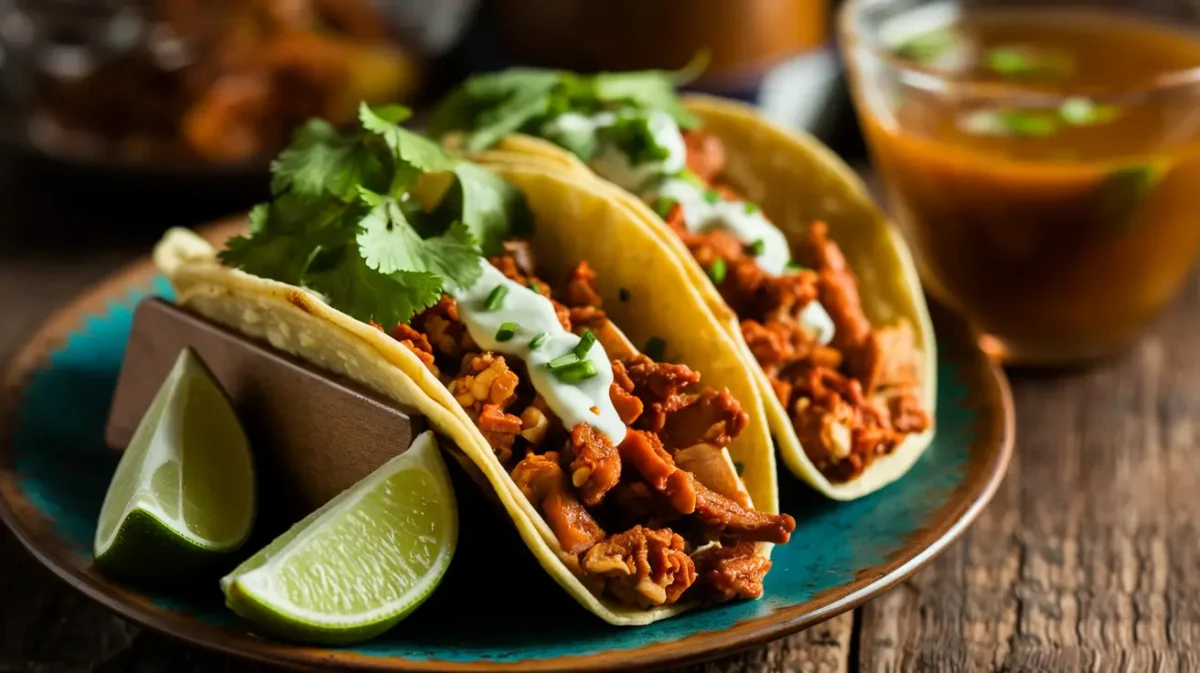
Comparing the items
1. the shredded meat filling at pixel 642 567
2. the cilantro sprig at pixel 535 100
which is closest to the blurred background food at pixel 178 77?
the cilantro sprig at pixel 535 100

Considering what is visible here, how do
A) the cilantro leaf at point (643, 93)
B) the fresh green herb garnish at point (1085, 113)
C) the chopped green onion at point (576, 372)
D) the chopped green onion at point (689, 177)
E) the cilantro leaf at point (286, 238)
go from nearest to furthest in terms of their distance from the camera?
the chopped green onion at point (576, 372) → the cilantro leaf at point (286, 238) → the chopped green onion at point (689, 177) → the cilantro leaf at point (643, 93) → the fresh green herb garnish at point (1085, 113)

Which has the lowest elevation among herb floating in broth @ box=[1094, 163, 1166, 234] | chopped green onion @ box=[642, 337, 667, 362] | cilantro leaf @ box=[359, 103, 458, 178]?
herb floating in broth @ box=[1094, 163, 1166, 234]

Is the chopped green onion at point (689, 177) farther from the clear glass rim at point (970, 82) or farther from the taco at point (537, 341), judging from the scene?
the clear glass rim at point (970, 82)

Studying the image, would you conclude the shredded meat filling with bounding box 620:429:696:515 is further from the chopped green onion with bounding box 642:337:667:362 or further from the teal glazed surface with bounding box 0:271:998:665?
the chopped green onion with bounding box 642:337:667:362

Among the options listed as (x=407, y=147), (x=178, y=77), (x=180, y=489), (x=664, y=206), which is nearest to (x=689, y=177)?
(x=664, y=206)

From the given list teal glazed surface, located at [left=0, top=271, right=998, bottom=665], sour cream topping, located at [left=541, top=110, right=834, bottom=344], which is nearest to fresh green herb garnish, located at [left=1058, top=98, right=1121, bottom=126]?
teal glazed surface, located at [left=0, top=271, right=998, bottom=665]

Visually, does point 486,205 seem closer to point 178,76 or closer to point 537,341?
point 537,341

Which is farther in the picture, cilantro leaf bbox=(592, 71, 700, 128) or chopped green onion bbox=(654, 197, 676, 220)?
cilantro leaf bbox=(592, 71, 700, 128)
